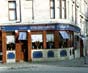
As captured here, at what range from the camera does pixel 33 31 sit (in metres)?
40.1

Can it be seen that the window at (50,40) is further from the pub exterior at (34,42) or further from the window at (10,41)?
the window at (10,41)

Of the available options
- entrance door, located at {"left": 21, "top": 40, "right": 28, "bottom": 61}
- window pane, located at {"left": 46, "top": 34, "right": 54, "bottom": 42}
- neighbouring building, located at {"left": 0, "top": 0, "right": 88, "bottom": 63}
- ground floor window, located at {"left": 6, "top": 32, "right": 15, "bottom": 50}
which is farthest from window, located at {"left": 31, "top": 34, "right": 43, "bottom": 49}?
ground floor window, located at {"left": 6, "top": 32, "right": 15, "bottom": 50}

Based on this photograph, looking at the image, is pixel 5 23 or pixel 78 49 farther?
pixel 78 49

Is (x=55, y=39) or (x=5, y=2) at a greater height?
(x=5, y=2)

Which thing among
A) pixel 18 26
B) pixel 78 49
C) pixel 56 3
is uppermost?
pixel 56 3

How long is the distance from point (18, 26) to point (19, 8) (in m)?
2.19

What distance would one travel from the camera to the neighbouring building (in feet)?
131

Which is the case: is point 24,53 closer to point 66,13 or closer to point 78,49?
point 66,13

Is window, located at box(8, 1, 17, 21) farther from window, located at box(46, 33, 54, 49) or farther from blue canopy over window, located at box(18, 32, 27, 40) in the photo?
window, located at box(46, 33, 54, 49)

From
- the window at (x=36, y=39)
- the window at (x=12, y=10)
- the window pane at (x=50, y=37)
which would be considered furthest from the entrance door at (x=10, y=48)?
the window pane at (x=50, y=37)

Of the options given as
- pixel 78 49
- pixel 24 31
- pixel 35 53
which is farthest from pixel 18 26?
pixel 78 49

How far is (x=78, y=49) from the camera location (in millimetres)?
49594

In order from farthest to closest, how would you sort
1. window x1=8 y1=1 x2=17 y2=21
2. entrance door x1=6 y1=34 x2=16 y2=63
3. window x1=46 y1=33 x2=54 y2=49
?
window x1=8 y1=1 x2=17 y2=21
window x1=46 y1=33 x2=54 y2=49
entrance door x1=6 y1=34 x2=16 y2=63

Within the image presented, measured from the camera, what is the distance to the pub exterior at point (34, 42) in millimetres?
39812
